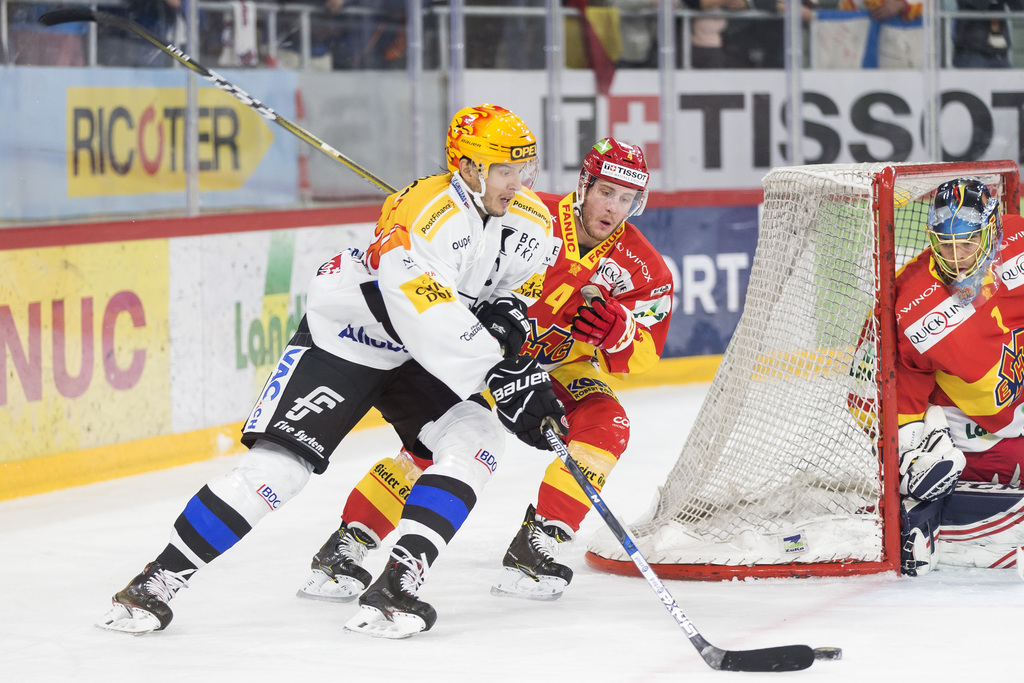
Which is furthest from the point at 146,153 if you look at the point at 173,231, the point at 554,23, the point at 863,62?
the point at 863,62

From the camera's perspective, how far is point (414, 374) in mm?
2783

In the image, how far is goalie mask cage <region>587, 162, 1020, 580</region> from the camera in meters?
2.99

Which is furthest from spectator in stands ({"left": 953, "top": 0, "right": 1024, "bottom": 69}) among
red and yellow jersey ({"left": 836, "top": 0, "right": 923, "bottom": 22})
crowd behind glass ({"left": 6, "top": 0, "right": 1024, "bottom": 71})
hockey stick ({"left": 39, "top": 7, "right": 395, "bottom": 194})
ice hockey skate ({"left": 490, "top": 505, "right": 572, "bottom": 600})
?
ice hockey skate ({"left": 490, "top": 505, "right": 572, "bottom": 600})

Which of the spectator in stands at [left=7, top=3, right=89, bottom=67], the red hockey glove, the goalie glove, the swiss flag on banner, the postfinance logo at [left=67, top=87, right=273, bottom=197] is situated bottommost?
the goalie glove

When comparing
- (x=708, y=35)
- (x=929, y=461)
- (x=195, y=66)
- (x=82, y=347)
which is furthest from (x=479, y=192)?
(x=708, y=35)

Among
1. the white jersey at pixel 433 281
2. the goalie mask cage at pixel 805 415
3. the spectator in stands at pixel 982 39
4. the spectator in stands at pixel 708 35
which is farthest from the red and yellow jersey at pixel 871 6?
the white jersey at pixel 433 281

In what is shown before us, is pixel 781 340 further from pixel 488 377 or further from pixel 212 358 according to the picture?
pixel 212 358

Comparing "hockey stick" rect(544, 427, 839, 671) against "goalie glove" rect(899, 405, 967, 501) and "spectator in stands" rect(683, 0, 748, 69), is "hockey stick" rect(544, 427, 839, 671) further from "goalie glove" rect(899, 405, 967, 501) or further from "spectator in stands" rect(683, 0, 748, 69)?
"spectator in stands" rect(683, 0, 748, 69)

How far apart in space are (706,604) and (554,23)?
4.04 m

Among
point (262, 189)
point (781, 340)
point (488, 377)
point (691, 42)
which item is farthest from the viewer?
point (691, 42)

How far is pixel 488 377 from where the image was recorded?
257 centimetres

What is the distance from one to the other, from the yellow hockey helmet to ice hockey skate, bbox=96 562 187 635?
96 centimetres

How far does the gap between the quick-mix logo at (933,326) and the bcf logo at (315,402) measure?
49.5 inches

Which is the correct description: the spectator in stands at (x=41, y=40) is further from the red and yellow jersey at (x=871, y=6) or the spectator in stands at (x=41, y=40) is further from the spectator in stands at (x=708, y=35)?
the red and yellow jersey at (x=871, y=6)
